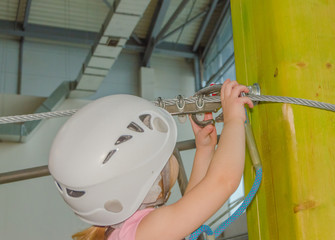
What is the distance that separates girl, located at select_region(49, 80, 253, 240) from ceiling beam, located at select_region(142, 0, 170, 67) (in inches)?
234

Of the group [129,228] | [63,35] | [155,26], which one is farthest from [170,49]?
[129,228]

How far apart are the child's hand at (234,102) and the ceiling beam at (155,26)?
19.4ft

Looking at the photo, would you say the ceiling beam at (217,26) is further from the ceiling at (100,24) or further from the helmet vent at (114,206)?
the helmet vent at (114,206)

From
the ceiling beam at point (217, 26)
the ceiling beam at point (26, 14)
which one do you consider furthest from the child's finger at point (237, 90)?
the ceiling beam at point (217, 26)

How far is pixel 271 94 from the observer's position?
33.6 inches

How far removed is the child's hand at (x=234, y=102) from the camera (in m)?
0.83

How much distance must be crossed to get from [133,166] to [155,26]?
6.51 m

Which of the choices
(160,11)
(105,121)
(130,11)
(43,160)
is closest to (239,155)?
(105,121)

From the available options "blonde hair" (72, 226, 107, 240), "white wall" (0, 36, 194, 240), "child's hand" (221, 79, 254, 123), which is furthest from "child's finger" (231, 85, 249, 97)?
"white wall" (0, 36, 194, 240)

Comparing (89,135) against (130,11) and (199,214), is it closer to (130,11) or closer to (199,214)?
(199,214)

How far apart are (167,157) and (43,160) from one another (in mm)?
5004

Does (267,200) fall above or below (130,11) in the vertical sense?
below

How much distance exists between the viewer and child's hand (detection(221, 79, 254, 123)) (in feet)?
2.72

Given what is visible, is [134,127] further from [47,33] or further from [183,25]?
[47,33]
